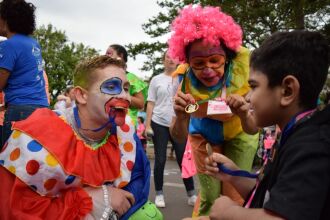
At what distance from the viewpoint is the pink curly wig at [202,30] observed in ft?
9.37

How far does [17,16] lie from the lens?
3426mm

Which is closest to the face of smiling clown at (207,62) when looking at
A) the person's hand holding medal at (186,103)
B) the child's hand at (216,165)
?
the person's hand holding medal at (186,103)

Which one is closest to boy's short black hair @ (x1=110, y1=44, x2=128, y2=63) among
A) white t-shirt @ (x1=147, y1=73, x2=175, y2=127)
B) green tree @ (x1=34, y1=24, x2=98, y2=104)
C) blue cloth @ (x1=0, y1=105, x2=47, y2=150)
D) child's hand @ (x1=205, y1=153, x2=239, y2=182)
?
white t-shirt @ (x1=147, y1=73, x2=175, y2=127)

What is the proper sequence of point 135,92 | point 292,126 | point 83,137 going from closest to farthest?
1. point 292,126
2. point 83,137
3. point 135,92

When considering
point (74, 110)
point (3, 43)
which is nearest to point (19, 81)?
point (3, 43)

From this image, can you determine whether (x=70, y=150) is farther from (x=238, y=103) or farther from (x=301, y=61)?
(x=301, y=61)

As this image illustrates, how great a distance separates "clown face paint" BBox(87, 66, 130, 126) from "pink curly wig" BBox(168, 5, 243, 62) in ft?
2.49

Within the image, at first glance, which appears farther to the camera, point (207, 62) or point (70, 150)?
point (207, 62)

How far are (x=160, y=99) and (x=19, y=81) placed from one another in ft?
7.55

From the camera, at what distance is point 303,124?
139 cm

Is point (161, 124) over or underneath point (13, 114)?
underneath

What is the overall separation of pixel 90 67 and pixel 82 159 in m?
0.50

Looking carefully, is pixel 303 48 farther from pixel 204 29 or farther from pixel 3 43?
pixel 3 43

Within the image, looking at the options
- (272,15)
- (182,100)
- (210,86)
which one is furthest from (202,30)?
(272,15)
